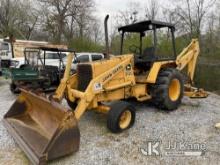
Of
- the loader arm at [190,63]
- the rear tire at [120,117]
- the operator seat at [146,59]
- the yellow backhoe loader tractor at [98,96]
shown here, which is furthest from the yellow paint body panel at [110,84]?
the loader arm at [190,63]

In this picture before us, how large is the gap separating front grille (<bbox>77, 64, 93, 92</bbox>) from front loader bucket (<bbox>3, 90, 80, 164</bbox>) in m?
1.05

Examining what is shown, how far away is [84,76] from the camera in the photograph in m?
5.54

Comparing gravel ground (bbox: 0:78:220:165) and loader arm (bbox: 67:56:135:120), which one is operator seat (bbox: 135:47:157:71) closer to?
loader arm (bbox: 67:56:135:120)

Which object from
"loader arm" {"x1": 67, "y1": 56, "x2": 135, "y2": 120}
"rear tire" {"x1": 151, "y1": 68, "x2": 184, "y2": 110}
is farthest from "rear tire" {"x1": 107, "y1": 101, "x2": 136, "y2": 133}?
"rear tire" {"x1": 151, "y1": 68, "x2": 184, "y2": 110}

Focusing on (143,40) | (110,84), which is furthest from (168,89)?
(143,40)

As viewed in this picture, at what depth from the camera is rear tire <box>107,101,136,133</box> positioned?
16.1 feet

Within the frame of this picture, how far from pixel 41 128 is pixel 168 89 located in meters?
3.36

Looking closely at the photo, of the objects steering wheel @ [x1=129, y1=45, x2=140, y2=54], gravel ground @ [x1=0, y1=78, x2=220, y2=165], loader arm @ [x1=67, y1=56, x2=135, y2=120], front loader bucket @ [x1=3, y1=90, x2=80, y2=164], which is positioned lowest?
gravel ground @ [x1=0, y1=78, x2=220, y2=165]

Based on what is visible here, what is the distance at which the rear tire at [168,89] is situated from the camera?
629 cm

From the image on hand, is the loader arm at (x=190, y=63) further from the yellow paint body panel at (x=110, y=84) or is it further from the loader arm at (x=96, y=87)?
the loader arm at (x=96, y=87)

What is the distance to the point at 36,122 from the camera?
5012 mm

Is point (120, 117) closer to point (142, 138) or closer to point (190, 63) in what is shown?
point (142, 138)

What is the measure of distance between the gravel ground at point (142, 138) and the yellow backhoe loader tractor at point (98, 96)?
22cm

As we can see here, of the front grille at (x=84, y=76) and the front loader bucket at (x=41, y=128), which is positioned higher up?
the front grille at (x=84, y=76)
